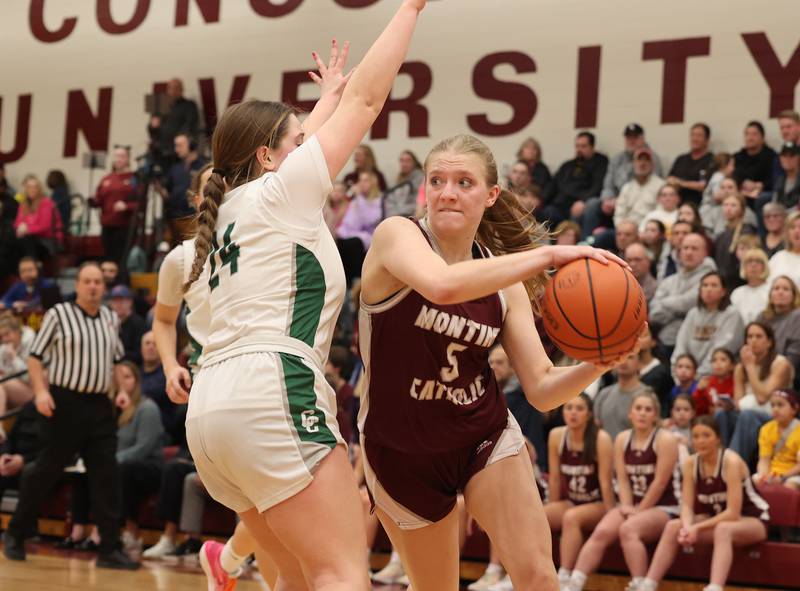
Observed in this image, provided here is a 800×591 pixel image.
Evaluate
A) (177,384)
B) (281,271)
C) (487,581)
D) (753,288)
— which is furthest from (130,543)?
(281,271)

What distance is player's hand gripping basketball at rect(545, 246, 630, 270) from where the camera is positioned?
283cm

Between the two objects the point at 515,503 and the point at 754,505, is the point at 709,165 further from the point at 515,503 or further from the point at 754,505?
the point at 515,503

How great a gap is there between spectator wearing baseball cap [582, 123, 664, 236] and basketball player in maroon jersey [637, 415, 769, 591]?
459 centimetres

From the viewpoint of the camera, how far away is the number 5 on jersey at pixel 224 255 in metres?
2.98

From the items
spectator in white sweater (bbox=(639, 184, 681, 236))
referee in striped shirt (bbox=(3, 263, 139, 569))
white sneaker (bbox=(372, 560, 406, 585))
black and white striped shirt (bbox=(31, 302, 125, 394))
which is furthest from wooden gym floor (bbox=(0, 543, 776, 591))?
spectator in white sweater (bbox=(639, 184, 681, 236))

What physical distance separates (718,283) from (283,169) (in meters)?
6.59

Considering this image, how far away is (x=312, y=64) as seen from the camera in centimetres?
1470

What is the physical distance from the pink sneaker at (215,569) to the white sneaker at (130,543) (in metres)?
4.12

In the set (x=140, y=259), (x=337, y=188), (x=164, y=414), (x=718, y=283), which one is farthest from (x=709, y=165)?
(x=140, y=259)

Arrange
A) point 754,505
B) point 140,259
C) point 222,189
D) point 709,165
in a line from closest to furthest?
point 222,189 → point 754,505 → point 709,165 → point 140,259

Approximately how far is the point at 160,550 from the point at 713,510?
13.6ft

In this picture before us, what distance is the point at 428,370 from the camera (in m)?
3.43

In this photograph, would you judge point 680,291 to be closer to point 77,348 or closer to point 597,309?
point 77,348

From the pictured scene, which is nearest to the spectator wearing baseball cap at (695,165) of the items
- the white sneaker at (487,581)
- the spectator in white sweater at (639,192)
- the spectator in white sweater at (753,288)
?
the spectator in white sweater at (639,192)
